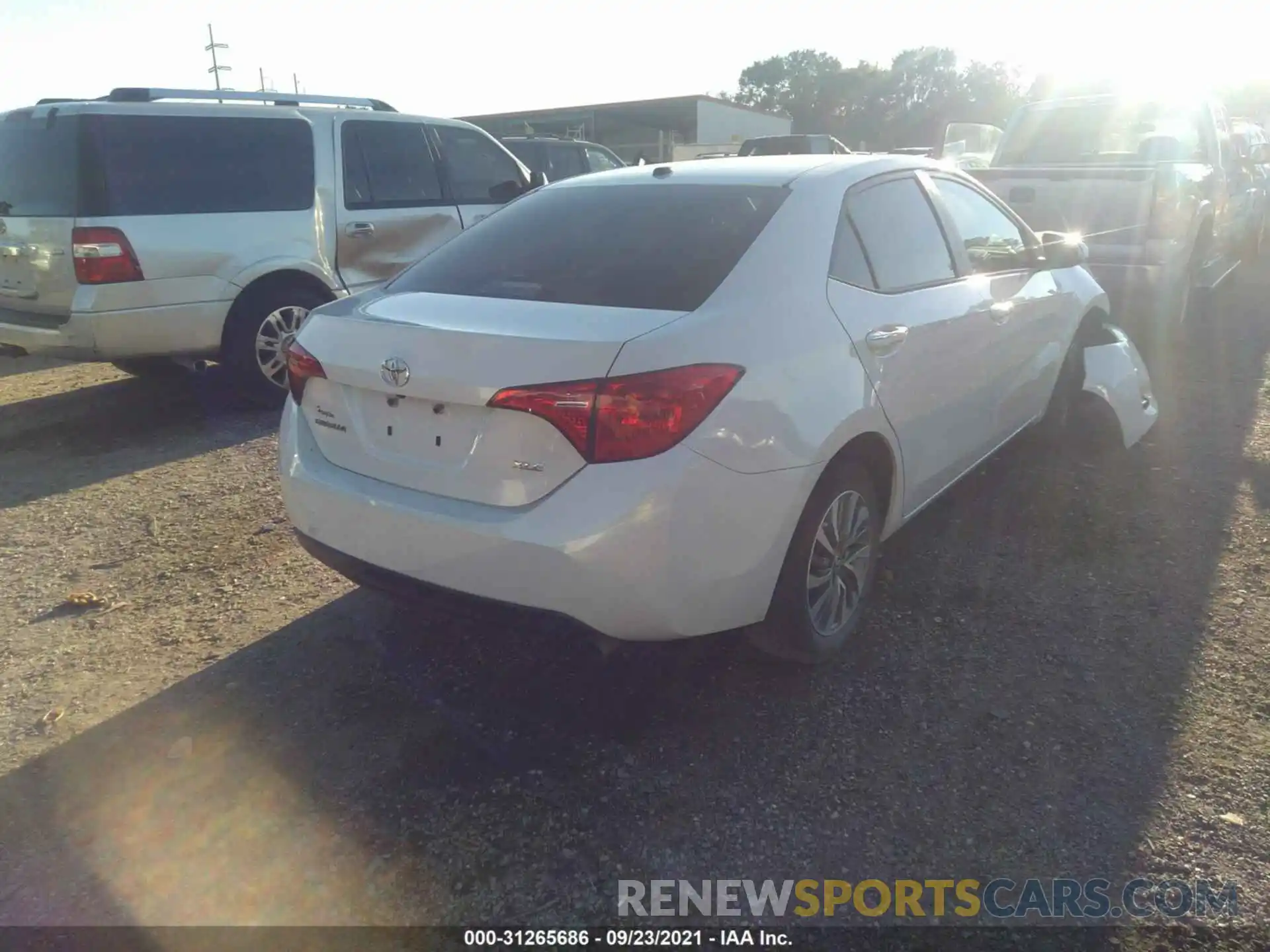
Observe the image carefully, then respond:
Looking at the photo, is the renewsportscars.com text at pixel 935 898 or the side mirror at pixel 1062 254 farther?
the side mirror at pixel 1062 254

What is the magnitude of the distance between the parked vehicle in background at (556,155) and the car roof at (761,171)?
836cm

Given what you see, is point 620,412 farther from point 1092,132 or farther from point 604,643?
point 1092,132

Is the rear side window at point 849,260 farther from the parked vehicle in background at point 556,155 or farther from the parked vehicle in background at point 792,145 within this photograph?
the parked vehicle in background at point 792,145

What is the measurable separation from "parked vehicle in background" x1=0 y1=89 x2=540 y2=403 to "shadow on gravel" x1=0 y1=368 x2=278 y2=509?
0.29 metres

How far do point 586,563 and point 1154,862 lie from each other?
157 cm

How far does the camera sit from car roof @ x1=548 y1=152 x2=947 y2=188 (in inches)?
131

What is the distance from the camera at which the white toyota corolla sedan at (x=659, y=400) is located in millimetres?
2461

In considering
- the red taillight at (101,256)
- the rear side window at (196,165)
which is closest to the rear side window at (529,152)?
the rear side window at (196,165)

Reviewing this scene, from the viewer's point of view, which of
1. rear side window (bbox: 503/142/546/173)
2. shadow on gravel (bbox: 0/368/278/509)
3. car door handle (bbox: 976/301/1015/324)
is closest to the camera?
car door handle (bbox: 976/301/1015/324)

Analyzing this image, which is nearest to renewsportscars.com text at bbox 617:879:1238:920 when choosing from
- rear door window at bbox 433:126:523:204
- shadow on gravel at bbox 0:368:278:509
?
shadow on gravel at bbox 0:368:278:509

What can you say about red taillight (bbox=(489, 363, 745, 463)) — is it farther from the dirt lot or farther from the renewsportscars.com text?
the renewsportscars.com text

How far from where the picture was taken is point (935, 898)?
7.50 ft

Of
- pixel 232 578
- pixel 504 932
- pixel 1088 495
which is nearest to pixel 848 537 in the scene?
pixel 504 932

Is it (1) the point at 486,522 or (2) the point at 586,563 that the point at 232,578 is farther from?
(2) the point at 586,563
